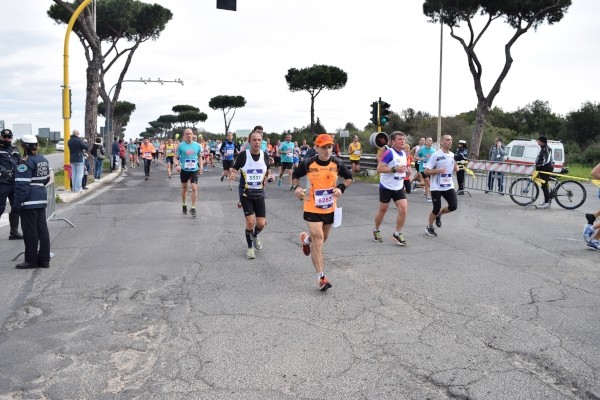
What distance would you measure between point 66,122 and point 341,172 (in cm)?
1277

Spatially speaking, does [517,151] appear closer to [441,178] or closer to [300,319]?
[441,178]

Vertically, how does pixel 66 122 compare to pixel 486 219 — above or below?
above

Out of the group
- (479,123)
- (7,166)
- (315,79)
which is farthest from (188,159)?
(315,79)

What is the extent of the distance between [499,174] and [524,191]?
2340 millimetres

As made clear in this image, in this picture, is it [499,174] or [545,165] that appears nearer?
[545,165]

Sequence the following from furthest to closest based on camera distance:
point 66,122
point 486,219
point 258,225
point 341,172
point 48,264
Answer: point 66,122, point 486,219, point 258,225, point 48,264, point 341,172

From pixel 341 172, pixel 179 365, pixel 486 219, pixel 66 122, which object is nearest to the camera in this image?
pixel 179 365

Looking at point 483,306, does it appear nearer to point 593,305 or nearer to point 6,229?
point 593,305

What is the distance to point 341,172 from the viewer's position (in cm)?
676

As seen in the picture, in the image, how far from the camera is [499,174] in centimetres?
1697

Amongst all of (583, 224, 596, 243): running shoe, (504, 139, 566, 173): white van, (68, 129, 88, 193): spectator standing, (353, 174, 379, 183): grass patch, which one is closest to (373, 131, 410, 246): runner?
(583, 224, 596, 243): running shoe

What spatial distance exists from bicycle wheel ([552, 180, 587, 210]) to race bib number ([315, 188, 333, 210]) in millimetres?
9327

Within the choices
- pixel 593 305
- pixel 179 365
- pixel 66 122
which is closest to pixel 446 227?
pixel 593 305

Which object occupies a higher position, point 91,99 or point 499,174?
point 91,99
